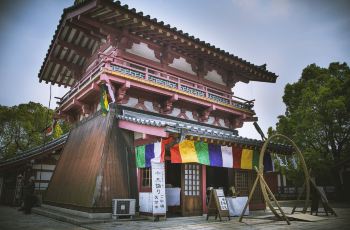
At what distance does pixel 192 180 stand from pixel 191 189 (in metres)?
0.40

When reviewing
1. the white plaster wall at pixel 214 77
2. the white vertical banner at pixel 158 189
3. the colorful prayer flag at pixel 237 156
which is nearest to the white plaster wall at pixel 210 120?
the white plaster wall at pixel 214 77

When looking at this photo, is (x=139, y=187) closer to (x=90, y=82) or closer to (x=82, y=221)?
(x=82, y=221)

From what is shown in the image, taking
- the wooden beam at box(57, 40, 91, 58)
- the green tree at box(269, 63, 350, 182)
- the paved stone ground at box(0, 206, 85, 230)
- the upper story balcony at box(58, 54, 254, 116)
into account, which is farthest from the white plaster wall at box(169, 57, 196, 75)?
the green tree at box(269, 63, 350, 182)

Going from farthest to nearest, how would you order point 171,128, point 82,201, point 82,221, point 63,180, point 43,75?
1. point 43,75
2. point 63,180
3. point 82,201
4. point 171,128
5. point 82,221

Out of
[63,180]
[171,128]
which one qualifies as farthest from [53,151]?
[171,128]

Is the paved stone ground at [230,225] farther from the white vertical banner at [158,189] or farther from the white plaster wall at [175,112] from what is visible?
the white plaster wall at [175,112]

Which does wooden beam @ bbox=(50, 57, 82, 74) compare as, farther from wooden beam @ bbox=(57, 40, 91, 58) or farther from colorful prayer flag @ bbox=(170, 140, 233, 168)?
colorful prayer flag @ bbox=(170, 140, 233, 168)

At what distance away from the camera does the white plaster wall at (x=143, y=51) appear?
13.7 metres

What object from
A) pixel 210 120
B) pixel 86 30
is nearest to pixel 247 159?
pixel 210 120

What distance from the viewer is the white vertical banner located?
9.40 m

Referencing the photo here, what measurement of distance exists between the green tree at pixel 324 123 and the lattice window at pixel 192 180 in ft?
41.8

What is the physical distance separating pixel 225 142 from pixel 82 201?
6.50 metres

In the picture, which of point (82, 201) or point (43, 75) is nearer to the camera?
point (82, 201)

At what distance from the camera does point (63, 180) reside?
12.7 meters
